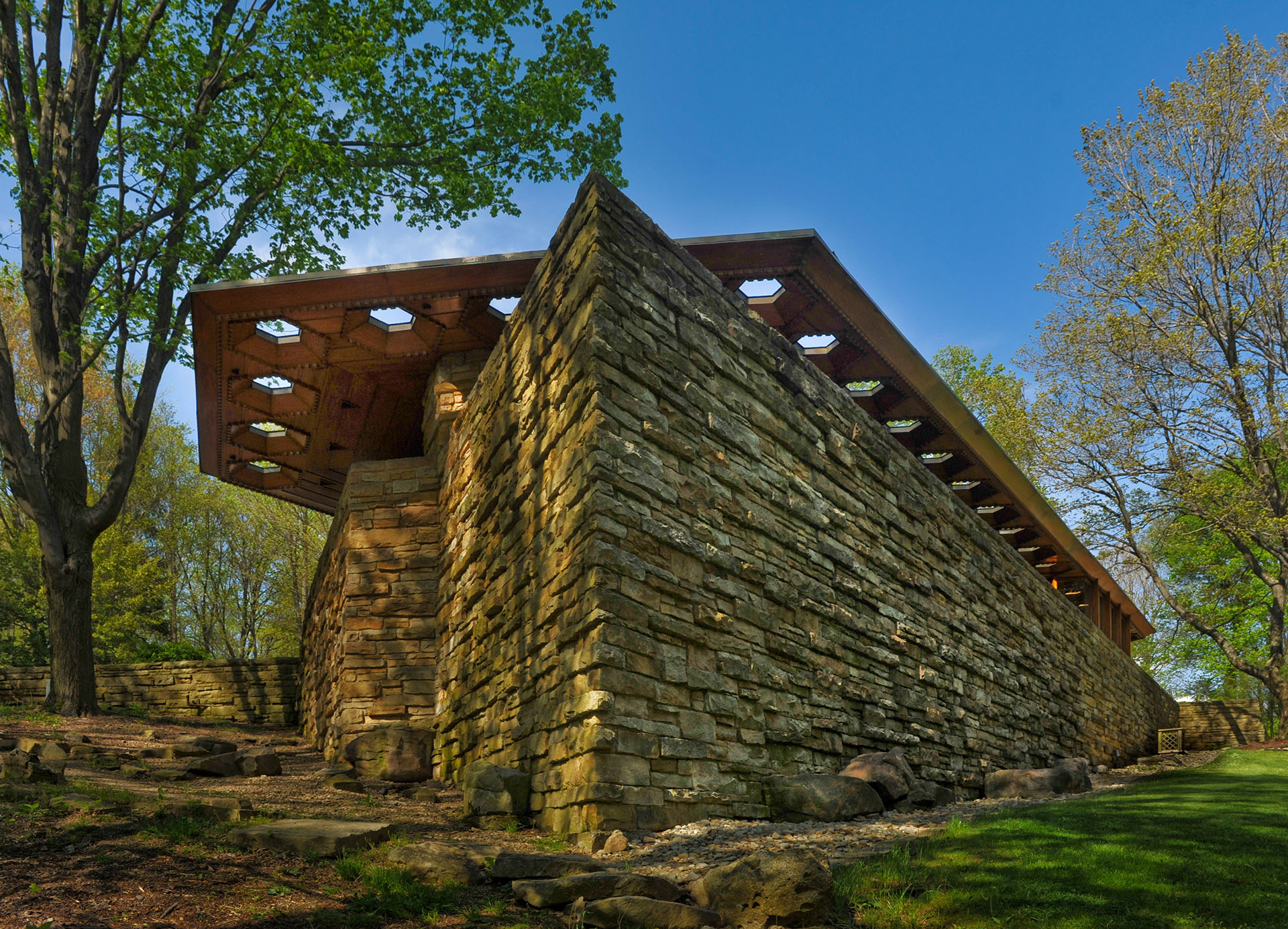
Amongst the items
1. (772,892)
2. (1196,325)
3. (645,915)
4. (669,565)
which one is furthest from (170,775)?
(1196,325)

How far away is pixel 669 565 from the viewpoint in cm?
544

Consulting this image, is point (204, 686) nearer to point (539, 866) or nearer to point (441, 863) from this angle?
point (441, 863)

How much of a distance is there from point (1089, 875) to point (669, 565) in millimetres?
2745

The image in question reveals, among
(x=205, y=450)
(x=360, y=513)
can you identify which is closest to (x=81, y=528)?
(x=205, y=450)

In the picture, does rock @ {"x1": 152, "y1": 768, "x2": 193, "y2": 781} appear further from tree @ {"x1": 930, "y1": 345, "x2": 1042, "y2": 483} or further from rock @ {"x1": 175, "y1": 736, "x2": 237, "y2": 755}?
tree @ {"x1": 930, "y1": 345, "x2": 1042, "y2": 483}

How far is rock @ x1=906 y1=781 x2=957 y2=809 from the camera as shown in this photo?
664 cm

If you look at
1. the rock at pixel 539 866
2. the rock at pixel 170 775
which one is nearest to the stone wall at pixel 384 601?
the rock at pixel 170 775

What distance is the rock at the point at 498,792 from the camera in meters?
5.43

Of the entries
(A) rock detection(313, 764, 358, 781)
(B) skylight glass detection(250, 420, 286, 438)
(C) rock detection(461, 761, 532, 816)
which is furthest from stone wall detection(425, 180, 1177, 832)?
(B) skylight glass detection(250, 420, 286, 438)

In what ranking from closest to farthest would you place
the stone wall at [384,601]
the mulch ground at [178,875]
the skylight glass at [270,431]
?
the mulch ground at [178,875]
the stone wall at [384,601]
the skylight glass at [270,431]

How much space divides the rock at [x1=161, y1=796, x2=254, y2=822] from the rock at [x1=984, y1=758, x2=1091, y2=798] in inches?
263

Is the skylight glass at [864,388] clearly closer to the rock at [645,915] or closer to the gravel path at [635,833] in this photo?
the gravel path at [635,833]

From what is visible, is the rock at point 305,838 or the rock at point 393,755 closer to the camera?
the rock at point 305,838

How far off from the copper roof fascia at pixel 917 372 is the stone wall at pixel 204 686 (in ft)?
39.2
